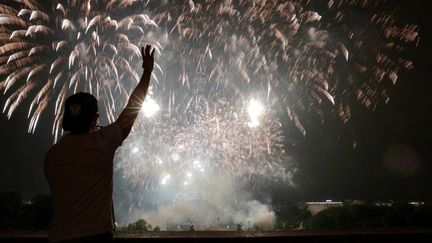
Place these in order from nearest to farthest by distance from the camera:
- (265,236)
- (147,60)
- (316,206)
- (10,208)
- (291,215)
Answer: (147,60), (265,236), (10,208), (291,215), (316,206)

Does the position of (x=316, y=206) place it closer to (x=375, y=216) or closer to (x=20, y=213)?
(x=375, y=216)

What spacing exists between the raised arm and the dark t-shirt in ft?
0.30

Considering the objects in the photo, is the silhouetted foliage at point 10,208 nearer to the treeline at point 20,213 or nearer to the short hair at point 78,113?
the treeline at point 20,213

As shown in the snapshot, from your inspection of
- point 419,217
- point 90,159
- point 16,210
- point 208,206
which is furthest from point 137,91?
point 208,206

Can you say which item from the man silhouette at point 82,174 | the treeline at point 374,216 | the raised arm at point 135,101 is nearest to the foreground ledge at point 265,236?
the man silhouette at point 82,174

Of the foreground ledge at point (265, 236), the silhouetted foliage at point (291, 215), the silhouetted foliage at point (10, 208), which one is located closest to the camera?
the foreground ledge at point (265, 236)

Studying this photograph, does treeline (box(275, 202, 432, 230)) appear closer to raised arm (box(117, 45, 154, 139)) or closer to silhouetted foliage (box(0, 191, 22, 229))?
silhouetted foliage (box(0, 191, 22, 229))

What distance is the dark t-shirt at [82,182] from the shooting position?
2.91 metres

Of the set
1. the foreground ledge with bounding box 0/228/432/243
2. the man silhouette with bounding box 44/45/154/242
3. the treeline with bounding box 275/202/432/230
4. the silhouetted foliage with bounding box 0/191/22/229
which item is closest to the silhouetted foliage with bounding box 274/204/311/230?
the treeline with bounding box 275/202/432/230

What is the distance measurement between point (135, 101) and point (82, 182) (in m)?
0.76

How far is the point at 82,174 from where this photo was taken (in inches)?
116

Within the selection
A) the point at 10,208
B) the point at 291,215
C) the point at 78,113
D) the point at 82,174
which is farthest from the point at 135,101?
the point at 291,215

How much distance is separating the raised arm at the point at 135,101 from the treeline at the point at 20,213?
51208 mm

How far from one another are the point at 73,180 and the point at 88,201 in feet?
0.59
